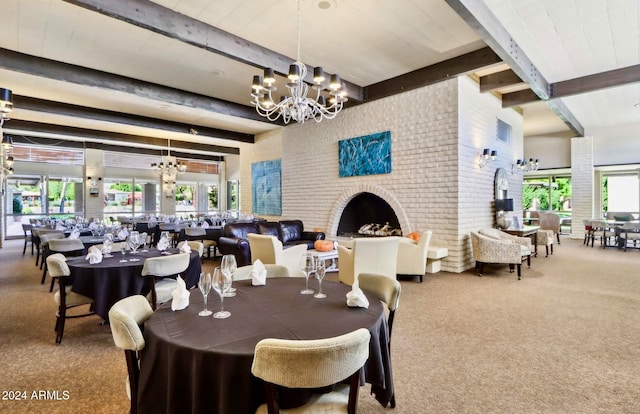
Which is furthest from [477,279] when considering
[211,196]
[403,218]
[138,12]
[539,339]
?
[211,196]

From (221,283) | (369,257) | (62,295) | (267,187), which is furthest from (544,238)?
(62,295)

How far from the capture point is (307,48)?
5.04m

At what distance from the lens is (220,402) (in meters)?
1.26

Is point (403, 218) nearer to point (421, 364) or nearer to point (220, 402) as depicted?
point (421, 364)

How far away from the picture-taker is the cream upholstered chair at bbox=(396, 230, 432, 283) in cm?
517

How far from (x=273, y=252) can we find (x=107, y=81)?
14.9 feet

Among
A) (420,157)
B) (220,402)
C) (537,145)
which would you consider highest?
(537,145)

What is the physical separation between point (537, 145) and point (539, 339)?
431 inches

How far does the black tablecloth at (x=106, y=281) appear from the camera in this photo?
308cm

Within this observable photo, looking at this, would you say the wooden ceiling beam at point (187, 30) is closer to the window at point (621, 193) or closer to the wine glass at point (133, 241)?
the wine glass at point (133, 241)

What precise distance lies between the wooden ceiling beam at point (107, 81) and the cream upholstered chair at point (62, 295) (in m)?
4.05

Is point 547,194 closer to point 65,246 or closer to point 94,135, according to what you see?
point 65,246

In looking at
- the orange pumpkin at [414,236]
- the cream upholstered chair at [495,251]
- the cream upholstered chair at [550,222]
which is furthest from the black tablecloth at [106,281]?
the cream upholstered chair at [550,222]

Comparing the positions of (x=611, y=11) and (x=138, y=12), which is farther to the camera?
(x=611, y=11)
